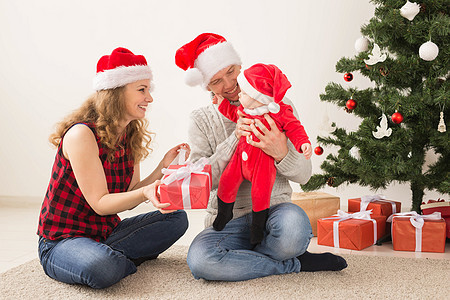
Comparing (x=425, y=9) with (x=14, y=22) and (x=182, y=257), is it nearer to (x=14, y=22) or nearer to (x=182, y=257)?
(x=182, y=257)

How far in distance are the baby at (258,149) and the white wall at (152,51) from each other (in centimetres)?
136

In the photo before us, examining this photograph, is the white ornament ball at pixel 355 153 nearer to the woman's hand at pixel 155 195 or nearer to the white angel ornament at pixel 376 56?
the white angel ornament at pixel 376 56

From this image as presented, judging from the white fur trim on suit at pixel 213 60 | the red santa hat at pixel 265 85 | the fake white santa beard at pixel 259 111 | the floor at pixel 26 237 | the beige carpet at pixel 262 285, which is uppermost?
the white fur trim on suit at pixel 213 60

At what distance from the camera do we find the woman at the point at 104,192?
1.56 metres

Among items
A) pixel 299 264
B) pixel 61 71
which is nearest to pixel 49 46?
pixel 61 71

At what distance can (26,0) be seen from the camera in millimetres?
3320

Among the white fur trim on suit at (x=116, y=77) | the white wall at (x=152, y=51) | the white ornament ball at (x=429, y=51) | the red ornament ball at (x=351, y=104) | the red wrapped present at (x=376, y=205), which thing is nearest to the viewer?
the white fur trim on suit at (x=116, y=77)

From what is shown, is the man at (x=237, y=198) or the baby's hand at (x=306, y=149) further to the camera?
the man at (x=237, y=198)

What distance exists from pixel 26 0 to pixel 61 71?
57 centimetres

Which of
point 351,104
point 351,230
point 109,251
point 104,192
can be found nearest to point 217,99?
point 104,192

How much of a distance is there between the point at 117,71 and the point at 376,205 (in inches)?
57.2

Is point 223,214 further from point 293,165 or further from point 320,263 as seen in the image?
point 320,263

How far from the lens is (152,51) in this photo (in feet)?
10.4

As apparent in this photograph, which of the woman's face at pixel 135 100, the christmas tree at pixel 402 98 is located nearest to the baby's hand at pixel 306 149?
the woman's face at pixel 135 100
